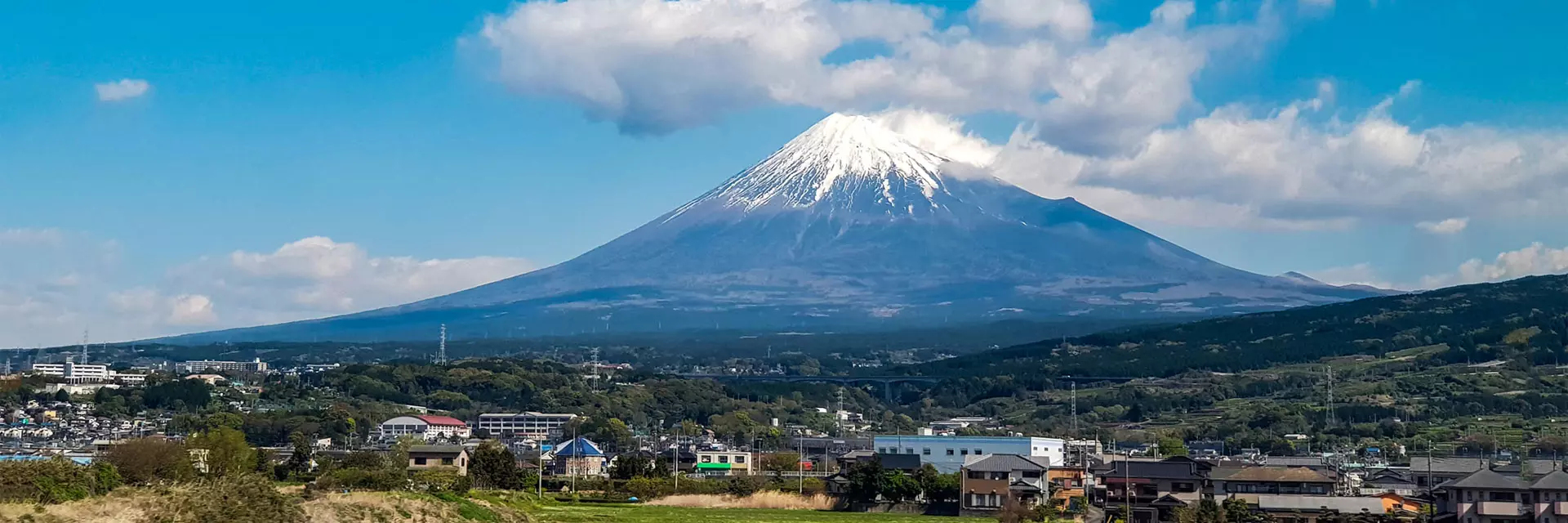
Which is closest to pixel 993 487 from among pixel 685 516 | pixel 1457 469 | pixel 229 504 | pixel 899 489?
pixel 899 489

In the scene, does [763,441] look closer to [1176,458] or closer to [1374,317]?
[1176,458]

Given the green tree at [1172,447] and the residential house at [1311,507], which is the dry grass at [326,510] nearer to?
the residential house at [1311,507]

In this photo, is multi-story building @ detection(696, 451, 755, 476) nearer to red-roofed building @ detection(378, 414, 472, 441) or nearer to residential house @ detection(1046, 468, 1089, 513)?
residential house @ detection(1046, 468, 1089, 513)

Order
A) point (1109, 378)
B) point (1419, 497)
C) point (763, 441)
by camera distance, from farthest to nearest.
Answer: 1. point (1109, 378)
2. point (763, 441)
3. point (1419, 497)

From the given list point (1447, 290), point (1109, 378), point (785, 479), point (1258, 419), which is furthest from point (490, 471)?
point (1447, 290)

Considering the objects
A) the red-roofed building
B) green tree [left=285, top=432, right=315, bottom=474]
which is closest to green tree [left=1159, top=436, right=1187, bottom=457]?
the red-roofed building
